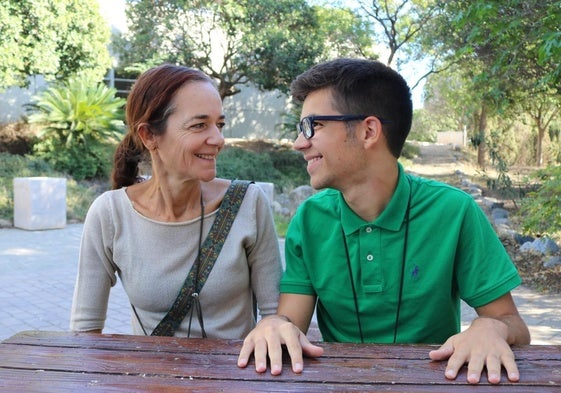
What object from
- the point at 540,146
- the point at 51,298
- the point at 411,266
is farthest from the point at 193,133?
the point at 540,146

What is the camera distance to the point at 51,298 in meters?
7.05

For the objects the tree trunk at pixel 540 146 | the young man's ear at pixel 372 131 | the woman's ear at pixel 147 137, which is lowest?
the tree trunk at pixel 540 146

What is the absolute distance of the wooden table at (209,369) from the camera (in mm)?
1475

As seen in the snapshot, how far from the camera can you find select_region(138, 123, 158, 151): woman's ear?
2.41m

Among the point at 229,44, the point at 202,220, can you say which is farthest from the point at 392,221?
the point at 229,44

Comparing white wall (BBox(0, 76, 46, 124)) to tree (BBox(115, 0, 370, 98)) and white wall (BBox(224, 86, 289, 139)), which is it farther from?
white wall (BBox(224, 86, 289, 139))

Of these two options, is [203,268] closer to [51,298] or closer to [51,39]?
[51,298]

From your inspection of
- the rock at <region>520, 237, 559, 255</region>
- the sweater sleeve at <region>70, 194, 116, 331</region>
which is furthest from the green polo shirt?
the rock at <region>520, 237, 559, 255</region>

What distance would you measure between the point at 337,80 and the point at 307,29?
18.6 metres

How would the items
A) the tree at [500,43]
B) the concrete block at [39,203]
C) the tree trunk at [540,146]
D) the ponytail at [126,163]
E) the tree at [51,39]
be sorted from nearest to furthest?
1. the ponytail at [126,163]
2. the tree at [500,43]
3. the concrete block at [39,203]
4. the tree at [51,39]
5. the tree trunk at [540,146]

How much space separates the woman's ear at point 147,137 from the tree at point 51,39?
13.0 metres

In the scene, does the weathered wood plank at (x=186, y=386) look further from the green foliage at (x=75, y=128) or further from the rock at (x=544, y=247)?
the green foliage at (x=75, y=128)

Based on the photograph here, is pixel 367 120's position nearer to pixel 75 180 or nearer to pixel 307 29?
pixel 75 180

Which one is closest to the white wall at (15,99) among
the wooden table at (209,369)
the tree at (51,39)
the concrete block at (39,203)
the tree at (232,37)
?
the tree at (51,39)
